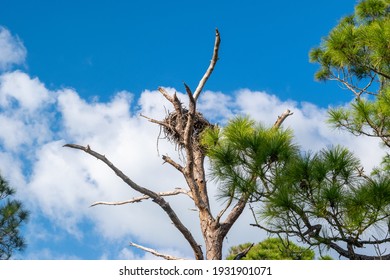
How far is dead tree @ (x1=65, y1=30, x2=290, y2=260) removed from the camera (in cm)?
386

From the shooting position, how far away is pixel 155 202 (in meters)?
4.05

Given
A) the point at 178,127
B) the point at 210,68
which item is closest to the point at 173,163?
the point at 178,127

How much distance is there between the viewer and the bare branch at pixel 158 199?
3.72 meters

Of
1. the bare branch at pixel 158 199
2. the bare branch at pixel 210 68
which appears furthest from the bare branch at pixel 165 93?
the bare branch at pixel 158 199

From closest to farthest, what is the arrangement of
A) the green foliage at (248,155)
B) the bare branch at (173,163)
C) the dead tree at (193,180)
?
the green foliage at (248,155), the dead tree at (193,180), the bare branch at (173,163)

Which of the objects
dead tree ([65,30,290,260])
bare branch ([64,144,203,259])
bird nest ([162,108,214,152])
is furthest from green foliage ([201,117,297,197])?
bird nest ([162,108,214,152])

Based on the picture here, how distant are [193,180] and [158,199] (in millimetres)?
389

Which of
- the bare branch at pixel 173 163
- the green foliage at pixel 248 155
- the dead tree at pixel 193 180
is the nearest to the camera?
the green foliage at pixel 248 155

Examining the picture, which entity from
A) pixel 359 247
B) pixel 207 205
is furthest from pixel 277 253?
pixel 359 247

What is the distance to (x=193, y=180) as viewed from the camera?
4285mm

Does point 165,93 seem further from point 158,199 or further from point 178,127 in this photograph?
point 158,199

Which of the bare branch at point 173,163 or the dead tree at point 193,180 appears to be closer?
the dead tree at point 193,180

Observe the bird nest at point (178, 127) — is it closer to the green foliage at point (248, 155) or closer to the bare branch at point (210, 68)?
the bare branch at point (210, 68)

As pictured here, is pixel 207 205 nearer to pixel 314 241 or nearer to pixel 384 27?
pixel 314 241
